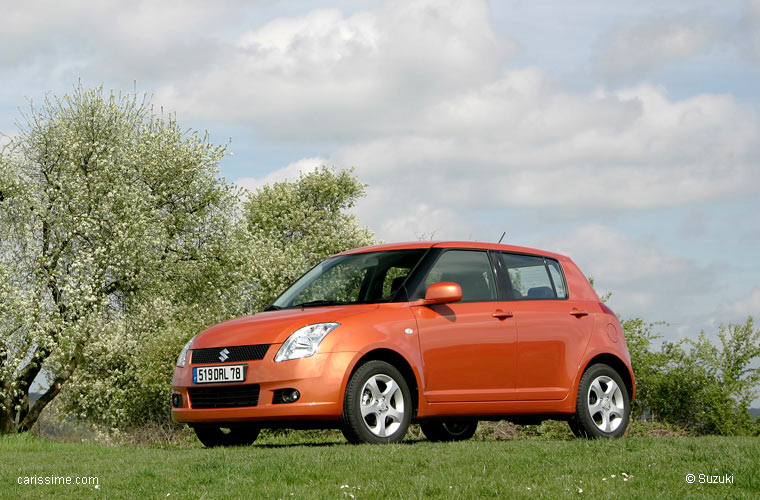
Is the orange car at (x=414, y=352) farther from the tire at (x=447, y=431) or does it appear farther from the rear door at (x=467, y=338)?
the tire at (x=447, y=431)

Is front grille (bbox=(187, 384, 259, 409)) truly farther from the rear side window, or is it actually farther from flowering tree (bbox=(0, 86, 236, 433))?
flowering tree (bbox=(0, 86, 236, 433))

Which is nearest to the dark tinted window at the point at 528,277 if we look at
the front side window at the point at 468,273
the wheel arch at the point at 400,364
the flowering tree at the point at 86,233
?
the front side window at the point at 468,273

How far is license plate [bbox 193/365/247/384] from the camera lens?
852 cm

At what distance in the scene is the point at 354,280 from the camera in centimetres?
988

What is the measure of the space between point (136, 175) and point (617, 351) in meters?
19.9

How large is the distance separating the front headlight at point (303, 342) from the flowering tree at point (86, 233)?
56.0 feet

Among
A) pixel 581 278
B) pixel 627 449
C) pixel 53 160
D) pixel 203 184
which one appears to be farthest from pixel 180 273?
pixel 627 449

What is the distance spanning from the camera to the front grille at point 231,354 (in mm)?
8461

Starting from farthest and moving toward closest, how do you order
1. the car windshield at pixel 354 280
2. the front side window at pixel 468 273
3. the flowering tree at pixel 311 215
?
the flowering tree at pixel 311 215, the front side window at pixel 468 273, the car windshield at pixel 354 280

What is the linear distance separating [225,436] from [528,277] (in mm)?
3848

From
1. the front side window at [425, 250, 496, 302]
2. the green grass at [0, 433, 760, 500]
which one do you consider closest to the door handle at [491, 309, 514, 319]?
the front side window at [425, 250, 496, 302]

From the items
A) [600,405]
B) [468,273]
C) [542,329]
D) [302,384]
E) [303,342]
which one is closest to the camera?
[302,384]

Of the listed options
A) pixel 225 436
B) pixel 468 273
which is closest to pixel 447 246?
pixel 468 273

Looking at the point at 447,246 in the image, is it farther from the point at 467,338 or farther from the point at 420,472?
the point at 420,472
